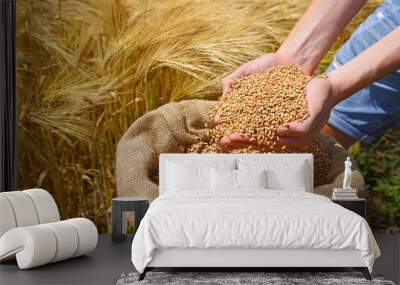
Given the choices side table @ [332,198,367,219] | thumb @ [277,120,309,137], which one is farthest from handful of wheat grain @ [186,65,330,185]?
side table @ [332,198,367,219]

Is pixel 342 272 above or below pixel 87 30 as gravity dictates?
below

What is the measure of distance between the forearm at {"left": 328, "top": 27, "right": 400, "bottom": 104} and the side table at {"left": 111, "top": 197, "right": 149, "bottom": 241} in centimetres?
180

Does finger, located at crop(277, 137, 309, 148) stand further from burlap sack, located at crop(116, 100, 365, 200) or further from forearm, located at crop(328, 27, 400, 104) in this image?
forearm, located at crop(328, 27, 400, 104)

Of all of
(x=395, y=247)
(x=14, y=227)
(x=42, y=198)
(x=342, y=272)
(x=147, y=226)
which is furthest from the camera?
(x=395, y=247)

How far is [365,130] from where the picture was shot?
6102mm

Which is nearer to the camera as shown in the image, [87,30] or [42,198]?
[42,198]

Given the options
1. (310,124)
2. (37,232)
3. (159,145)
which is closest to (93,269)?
(37,232)

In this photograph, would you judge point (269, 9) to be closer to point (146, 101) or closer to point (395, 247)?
point (146, 101)

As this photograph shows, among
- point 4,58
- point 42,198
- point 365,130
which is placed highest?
point 4,58

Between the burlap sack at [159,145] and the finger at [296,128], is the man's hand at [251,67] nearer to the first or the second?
the burlap sack at [159,145]

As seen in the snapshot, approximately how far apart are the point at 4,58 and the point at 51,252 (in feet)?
6.80

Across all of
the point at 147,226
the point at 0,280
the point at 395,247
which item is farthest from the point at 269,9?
the point at 0,280

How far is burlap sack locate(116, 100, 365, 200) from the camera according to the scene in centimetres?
597

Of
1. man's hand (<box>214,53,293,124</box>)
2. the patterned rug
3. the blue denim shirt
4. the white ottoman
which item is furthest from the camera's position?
man's hand (<box>214,53,293,124</box>)
